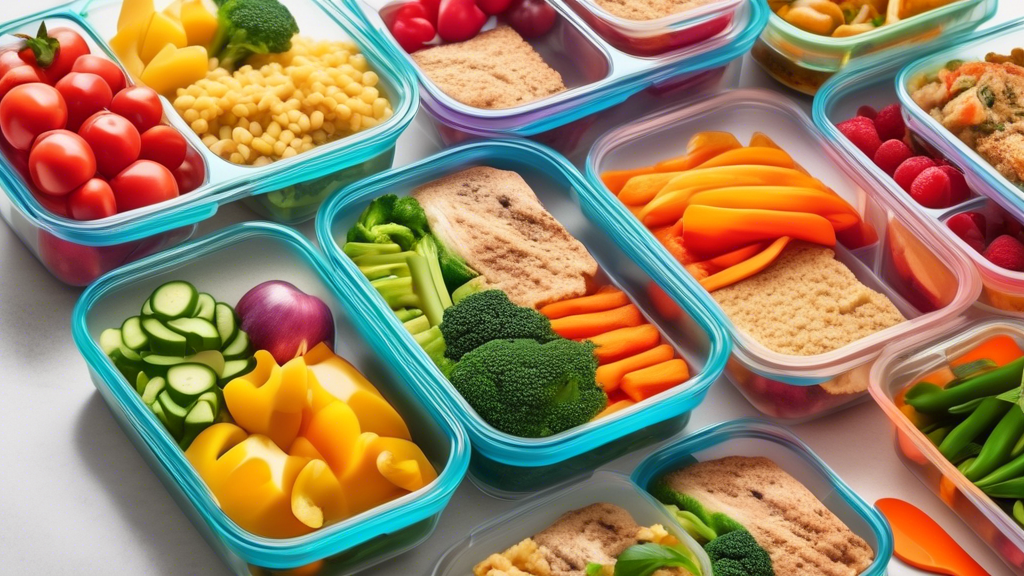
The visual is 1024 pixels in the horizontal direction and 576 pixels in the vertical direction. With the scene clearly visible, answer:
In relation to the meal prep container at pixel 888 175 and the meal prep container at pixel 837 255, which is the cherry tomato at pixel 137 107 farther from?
the meal prep container at pixel 888 175

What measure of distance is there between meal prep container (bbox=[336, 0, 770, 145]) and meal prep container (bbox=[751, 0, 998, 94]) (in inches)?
3.7

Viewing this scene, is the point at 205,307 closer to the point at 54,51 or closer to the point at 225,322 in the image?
the point at 225,322

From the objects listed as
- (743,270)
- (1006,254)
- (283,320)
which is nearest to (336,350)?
(283,320)

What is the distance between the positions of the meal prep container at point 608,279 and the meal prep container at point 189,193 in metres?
0.09

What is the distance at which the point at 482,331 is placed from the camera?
179 centimetres

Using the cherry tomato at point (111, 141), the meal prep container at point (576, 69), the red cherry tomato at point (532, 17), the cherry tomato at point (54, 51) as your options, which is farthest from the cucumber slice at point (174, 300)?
the red cherry tomato at point (532, 17)

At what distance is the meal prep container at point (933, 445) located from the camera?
1.69 m

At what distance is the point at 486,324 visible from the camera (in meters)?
1.79

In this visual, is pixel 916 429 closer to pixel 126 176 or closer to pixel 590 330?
pixel 590 330

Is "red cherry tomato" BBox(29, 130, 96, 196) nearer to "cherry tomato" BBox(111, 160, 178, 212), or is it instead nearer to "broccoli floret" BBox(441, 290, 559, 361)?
"cherry tomato" BBox(111, 160, 178, 212)

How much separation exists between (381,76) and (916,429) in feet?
3.96

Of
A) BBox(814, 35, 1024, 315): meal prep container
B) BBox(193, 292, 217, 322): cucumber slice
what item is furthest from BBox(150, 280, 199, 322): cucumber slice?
BBox(814, 35, 1024, 315): meal prep container

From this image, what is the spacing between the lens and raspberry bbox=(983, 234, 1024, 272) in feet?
6.72

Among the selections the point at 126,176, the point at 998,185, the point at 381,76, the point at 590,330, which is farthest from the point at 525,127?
the point at 998,185
